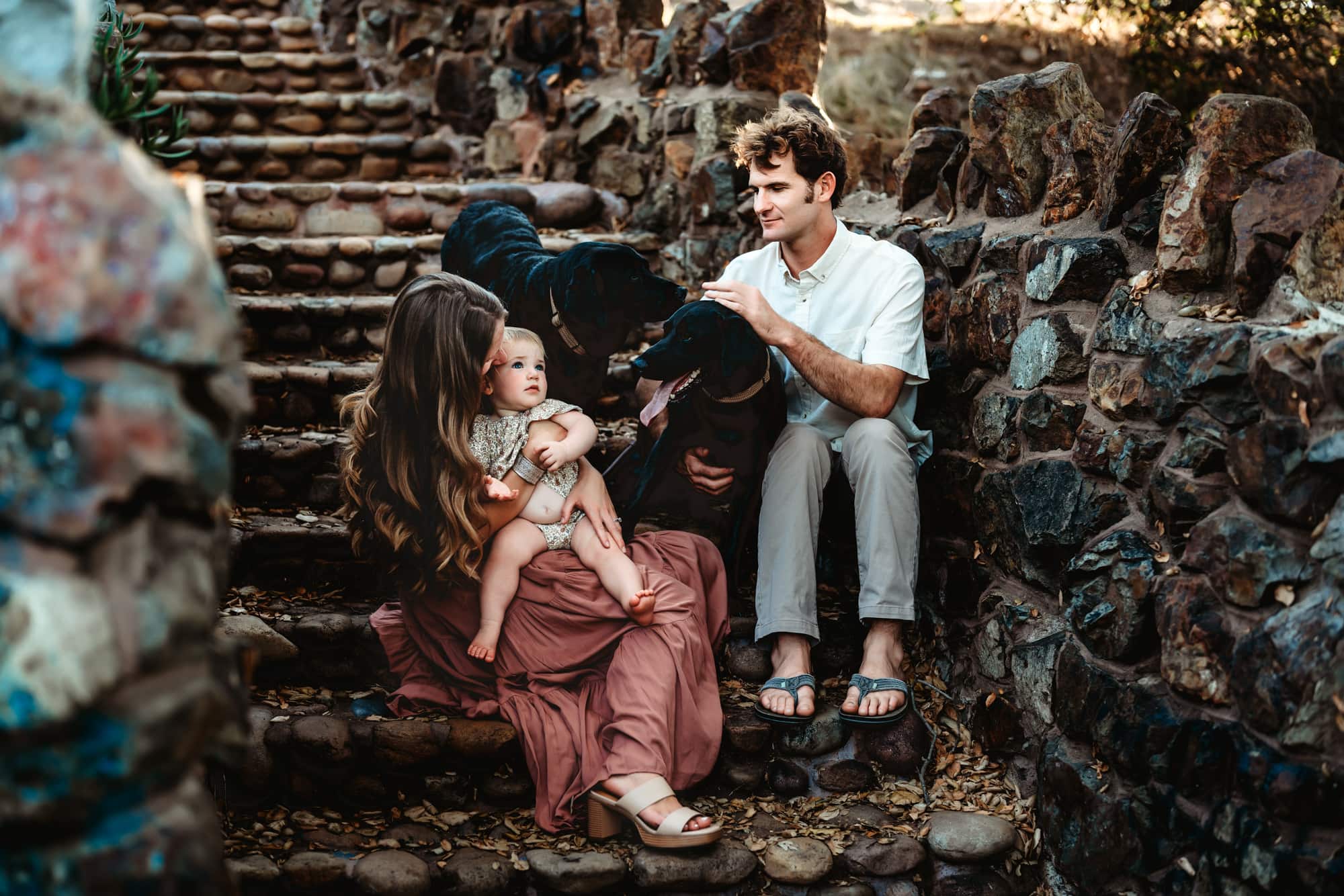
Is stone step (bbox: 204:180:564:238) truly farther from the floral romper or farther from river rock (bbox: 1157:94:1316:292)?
river rock (bbox: 1157:94:1316:292)

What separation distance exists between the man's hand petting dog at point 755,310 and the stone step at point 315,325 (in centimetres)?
100

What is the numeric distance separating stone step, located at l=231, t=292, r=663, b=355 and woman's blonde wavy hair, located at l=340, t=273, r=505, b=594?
1.24 m

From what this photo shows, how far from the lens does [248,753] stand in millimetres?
2604

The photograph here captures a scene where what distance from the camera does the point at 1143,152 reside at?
2.51 meters

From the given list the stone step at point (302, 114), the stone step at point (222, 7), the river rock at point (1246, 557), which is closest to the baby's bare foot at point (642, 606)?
the river rock at point (1246, 557)

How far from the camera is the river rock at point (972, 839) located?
260 centimetres

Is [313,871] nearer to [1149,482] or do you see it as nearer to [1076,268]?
[1149,482]

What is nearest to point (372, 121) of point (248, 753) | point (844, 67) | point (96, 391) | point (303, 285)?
point (303, 285)

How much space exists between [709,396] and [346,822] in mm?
1371

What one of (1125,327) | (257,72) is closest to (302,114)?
(257,72)

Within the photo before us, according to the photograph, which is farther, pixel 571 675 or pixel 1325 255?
pixel 571 675

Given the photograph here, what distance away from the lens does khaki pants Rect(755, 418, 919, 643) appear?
290 centimetres

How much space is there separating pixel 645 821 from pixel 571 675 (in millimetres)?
403

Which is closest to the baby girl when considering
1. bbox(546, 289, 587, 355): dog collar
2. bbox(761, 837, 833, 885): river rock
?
bbox(546, 289, 587, 355): dog collar
